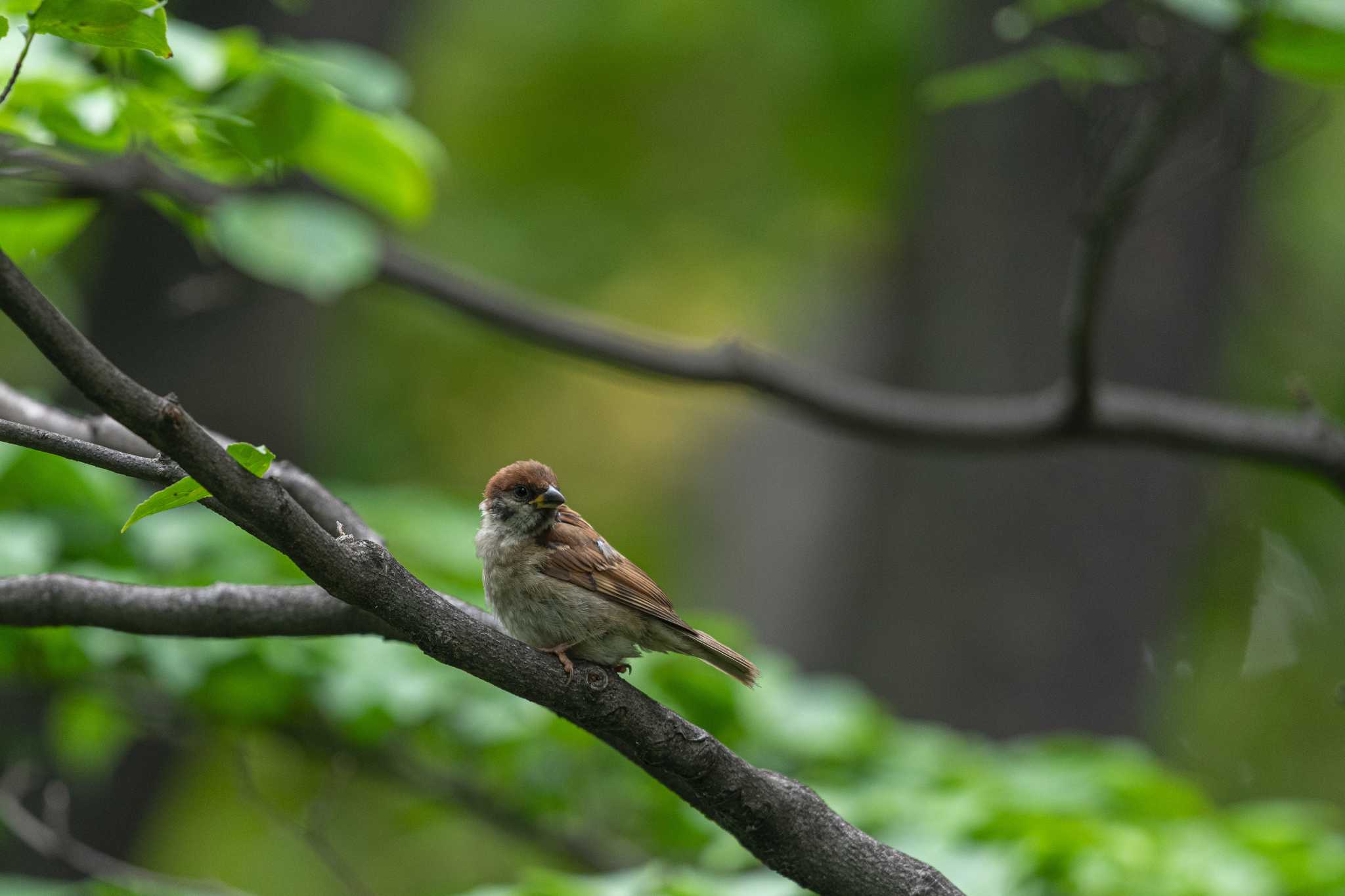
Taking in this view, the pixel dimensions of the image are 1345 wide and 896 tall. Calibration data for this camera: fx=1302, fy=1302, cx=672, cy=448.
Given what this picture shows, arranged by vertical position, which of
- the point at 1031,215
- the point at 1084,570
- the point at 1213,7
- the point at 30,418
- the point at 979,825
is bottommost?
the point at 30,418

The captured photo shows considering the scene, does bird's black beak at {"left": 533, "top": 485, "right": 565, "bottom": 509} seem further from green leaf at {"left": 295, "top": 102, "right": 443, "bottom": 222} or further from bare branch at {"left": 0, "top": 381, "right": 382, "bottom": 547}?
green leaf at {"left": 295, "top": 102, "right": 443, "bottom": 222}

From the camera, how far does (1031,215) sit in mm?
8938

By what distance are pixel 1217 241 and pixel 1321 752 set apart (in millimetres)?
7378

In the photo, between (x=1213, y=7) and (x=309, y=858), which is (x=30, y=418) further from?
(x=309, y=858)

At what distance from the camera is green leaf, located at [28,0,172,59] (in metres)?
1.91

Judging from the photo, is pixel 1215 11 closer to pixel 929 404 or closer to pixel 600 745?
pixel 929 404

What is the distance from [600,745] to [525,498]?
1414 mm

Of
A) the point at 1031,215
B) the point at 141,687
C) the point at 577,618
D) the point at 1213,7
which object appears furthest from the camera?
the point at 1031,215

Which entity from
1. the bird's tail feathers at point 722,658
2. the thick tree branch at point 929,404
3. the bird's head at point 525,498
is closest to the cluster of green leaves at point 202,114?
the thick tree branch at point 929,404

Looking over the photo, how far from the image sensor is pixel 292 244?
14.1ft

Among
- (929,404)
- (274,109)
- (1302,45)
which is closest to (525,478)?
(274,109)

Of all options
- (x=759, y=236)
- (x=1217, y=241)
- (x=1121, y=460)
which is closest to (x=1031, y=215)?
(x=1217, y=241)

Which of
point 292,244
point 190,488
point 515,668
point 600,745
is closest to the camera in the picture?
point 190,488

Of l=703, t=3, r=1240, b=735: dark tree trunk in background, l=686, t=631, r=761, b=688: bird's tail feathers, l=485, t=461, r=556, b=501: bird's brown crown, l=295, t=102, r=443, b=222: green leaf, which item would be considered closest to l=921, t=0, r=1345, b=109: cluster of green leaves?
l=295, t=102, r=443, b=222: green leaf
